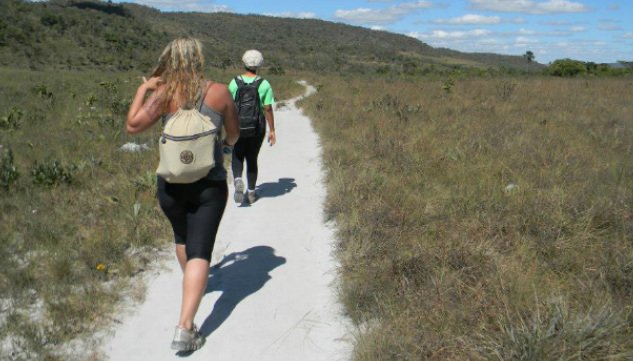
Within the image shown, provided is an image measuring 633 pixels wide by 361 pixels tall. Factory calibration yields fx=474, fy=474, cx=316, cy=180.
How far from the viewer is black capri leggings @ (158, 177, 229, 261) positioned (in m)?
3.04

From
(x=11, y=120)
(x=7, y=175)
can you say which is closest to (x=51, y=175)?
(x=7, y=175)

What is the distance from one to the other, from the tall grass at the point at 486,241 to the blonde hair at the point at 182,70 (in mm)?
1838

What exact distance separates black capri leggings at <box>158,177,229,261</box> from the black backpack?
247cm

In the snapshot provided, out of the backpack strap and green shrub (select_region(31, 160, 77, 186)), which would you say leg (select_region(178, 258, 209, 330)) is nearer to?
the backpack strap

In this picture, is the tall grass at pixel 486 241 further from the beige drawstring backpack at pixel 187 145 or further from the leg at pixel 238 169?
the beige drawstring backpack at pixel 187 145

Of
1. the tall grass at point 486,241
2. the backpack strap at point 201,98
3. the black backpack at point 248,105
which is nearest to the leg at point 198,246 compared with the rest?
the backpack strap at point 201,98

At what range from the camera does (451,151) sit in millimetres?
7508

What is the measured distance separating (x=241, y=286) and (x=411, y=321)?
1.57m

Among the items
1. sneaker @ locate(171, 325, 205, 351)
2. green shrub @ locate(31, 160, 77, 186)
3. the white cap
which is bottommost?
sneaker @ locate(171, 325, 205, 351)

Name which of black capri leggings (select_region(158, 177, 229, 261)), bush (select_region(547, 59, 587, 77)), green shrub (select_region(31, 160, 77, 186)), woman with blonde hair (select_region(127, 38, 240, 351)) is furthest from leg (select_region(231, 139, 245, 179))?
bush (select_region(547, 59, 587, 77))

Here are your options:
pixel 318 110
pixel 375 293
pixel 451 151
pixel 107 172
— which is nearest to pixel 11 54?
pixel 318 110

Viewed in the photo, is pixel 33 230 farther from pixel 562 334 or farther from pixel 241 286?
pixel 562 334

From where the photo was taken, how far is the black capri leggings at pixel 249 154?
19.2 feet

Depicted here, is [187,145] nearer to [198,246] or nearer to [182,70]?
[182,70]
